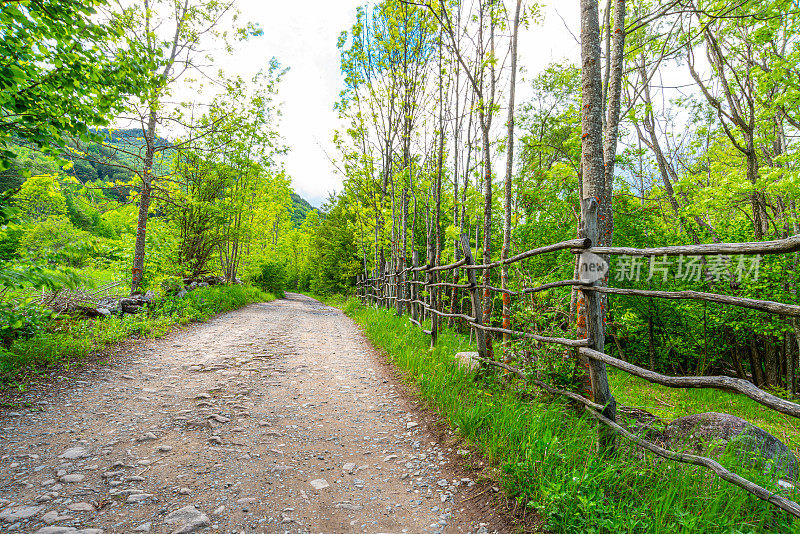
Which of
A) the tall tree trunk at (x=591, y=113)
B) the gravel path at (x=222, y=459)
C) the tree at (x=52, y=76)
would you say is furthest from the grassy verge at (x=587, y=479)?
the tree at (x=52, y=76)

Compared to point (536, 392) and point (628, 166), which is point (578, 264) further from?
point (628, 166)

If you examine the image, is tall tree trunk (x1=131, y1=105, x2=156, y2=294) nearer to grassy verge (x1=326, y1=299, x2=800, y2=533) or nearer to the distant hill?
grassy verge (x1=326, y1=299, x2=800, y2=533)

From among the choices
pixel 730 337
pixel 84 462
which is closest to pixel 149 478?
pixel 84 462

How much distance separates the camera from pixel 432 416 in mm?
3531

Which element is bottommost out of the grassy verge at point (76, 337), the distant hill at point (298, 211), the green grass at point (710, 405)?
the green grass at point (710, 405)

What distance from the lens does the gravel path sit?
77.8 inches

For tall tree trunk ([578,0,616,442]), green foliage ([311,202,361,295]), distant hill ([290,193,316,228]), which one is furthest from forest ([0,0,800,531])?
distant hill ([290,193,316,228])

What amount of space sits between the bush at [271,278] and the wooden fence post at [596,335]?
80.9ft

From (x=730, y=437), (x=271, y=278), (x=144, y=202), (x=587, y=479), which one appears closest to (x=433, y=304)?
(x=730, y=437)

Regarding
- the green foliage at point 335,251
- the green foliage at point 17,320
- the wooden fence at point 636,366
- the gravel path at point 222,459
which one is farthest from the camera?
the green foliage at point 335,251

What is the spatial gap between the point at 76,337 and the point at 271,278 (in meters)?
21.7

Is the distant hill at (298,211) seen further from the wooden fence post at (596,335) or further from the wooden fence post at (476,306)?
the wooden fence post at (596,335)

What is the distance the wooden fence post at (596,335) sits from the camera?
2359mm

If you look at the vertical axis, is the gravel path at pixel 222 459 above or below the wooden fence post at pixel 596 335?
below
